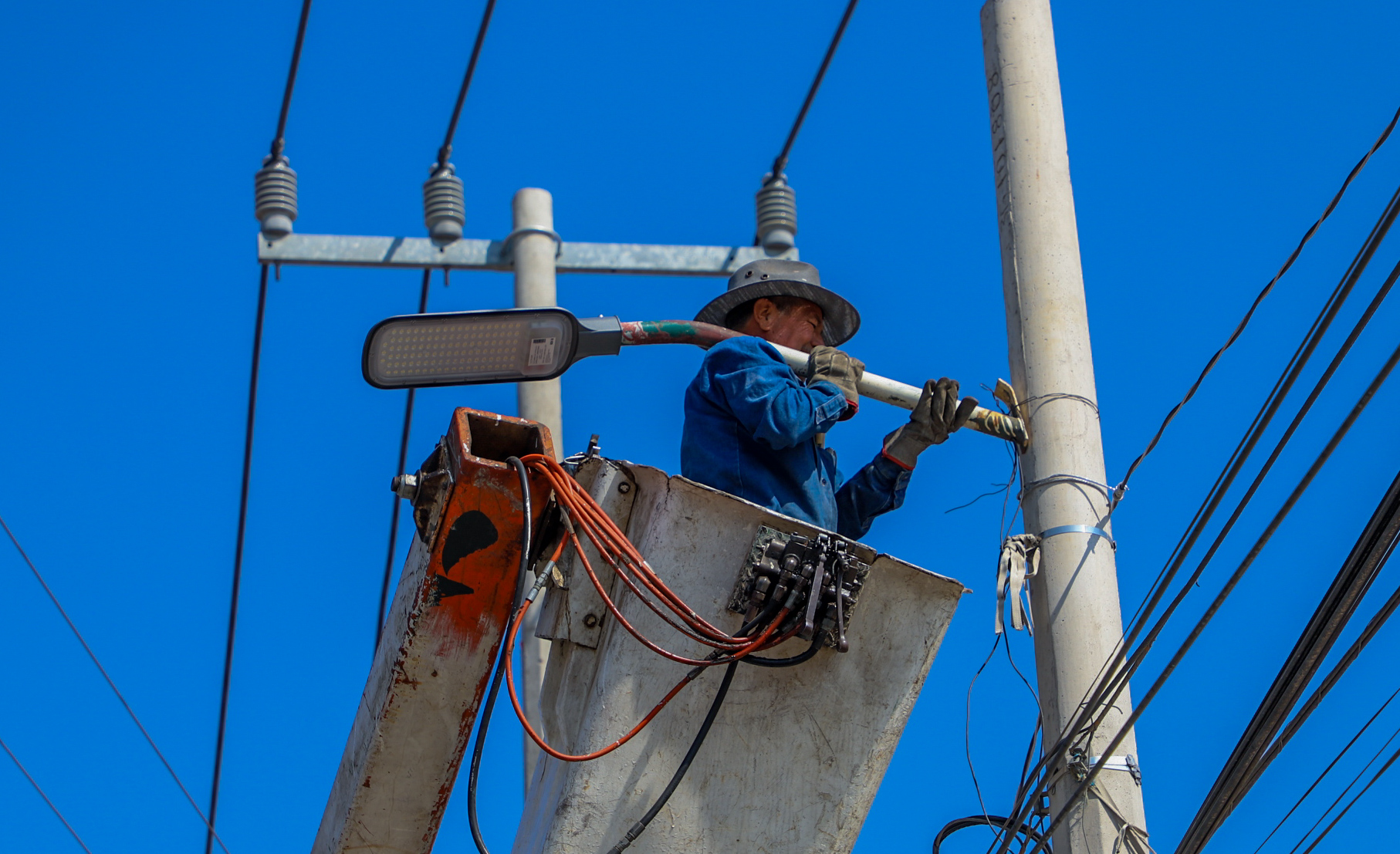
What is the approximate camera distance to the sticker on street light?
126 inches

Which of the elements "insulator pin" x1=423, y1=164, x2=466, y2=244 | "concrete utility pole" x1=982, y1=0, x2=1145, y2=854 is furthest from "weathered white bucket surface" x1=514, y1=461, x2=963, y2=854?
"insulator pin" x1=423, y1=164, x2=466, y2=244

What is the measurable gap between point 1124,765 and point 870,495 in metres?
1.02

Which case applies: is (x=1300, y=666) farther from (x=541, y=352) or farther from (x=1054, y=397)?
(x=541, y=352)

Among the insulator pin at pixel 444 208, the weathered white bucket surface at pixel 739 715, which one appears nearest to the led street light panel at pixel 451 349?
the weathered white bucket surface at pixel 739 715

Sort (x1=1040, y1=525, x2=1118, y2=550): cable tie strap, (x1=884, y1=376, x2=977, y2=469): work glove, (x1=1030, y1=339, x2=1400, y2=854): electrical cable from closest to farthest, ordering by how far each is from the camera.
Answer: (x1=1030, y1=339, x2=1400, y2=854): electrical cable
(x1=1040, y1=525, x2=1118, y2=550): cable tie strap
(x1=884, y1=376, x2=977, y2=469): work glove

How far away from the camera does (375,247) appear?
7.44 meters

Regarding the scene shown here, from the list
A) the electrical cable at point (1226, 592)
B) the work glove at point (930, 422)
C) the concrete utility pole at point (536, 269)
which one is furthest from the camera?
the concrete utility pole at point (536, 269)

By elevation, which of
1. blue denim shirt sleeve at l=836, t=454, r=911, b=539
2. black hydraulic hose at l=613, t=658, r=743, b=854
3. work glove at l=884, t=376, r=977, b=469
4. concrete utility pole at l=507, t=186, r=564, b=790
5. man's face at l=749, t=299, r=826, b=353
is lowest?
black hydraulic hose at l=613, t=658, r=743, b=854

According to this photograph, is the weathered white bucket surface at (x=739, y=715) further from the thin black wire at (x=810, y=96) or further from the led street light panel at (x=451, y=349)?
the thin black wire at (x=810, y=96)

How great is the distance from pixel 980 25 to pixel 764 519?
2.32 meters

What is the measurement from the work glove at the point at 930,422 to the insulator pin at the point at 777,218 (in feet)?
11.5

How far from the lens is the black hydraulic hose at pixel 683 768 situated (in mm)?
3035

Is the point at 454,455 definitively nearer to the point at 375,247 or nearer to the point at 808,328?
the point at 808,328

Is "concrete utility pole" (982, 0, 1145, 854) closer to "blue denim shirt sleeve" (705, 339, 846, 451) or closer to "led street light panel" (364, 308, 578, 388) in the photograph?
"blue denim shirt sleeve" (705, 339, 846, 451)
